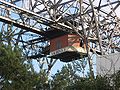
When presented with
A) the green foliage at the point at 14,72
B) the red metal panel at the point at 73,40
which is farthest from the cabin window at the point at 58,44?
the green foliage at the point at 14,72

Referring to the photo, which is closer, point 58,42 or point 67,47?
point 67,47

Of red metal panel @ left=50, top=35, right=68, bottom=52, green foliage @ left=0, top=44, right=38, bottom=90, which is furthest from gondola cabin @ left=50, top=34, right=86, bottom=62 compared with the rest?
green foliage @ left=0, top=44, right=38, bottom=90

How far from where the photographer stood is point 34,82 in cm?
2178

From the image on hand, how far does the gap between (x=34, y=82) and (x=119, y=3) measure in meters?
22.0

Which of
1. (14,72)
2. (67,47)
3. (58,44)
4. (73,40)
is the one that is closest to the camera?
(14,72)

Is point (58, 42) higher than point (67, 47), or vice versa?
point (58, 42)

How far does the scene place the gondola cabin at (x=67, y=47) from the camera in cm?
4072

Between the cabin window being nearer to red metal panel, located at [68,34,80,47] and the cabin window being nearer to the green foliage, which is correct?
red metal panel, located at [68,34,80,47]

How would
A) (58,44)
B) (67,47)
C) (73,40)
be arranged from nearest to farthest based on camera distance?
(67,47)
(73,40)
(58,44)

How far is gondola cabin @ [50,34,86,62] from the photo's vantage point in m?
40.7

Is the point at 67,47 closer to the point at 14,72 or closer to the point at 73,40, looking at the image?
the point at 73,40

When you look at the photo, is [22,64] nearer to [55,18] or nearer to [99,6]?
[55,18]

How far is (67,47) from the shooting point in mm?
40906

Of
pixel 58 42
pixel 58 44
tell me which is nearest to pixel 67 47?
pixel 58 44
